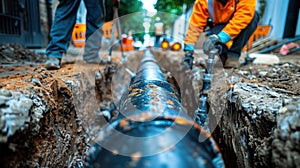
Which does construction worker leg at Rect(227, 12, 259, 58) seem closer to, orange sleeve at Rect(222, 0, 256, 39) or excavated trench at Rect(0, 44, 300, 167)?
orange sleeve at Rect(222, 0, 256, 39)

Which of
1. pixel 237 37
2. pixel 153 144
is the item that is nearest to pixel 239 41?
pixel 237 37

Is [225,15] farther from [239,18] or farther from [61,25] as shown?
[61,25]

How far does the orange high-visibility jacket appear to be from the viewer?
6.38ft

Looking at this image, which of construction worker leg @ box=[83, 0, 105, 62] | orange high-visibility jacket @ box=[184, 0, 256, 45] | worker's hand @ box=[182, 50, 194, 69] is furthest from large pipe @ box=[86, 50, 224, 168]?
construction worker leg @ box=[83, 0, 105, 62]

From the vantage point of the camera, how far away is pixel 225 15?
217 cm

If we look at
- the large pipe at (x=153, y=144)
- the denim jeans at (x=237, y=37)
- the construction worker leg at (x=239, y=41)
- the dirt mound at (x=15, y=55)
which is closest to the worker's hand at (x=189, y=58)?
the denim jeans at (x=237, y=37)

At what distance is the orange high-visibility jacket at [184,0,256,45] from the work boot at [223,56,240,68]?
0.49 meters

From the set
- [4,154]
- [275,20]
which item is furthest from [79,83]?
[275,20]

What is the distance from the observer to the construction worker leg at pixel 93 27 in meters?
2.17

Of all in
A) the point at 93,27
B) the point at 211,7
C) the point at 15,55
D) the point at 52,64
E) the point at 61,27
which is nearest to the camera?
the point at 52,64

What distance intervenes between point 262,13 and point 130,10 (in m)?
5.29

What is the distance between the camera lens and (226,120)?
1.26 m

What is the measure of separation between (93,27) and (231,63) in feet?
5.88

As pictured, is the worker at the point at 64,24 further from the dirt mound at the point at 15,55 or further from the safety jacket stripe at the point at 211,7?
the safety jacket stripe at the point at 211,7
